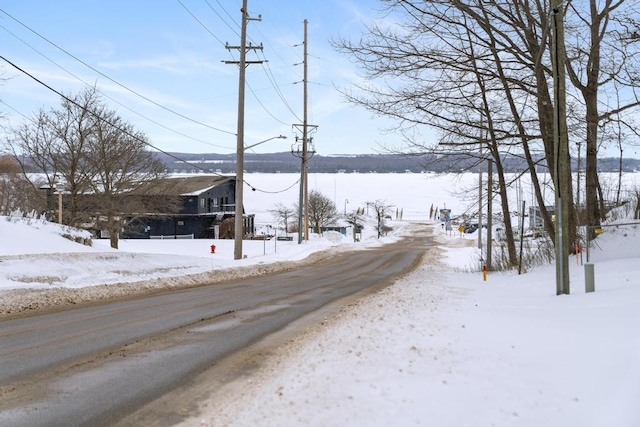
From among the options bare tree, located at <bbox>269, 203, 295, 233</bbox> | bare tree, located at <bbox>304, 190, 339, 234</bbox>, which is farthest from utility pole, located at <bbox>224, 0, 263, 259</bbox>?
bare tree, located at <bbox>269, 203, 295, 233</bbox>

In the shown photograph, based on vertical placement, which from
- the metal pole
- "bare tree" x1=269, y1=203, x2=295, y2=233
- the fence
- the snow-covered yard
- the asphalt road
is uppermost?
"bare tree" x1=269, y1=203, x2=295, y2=233

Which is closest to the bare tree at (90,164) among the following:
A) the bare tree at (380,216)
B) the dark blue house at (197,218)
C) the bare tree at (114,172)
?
the bare tree at (114,172)

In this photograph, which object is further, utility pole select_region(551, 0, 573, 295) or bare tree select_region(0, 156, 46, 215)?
bare tree select_region(0, 156, 46, 215)

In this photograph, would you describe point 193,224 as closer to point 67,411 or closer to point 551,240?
point 551,240

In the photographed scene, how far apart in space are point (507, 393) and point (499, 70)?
12861mm

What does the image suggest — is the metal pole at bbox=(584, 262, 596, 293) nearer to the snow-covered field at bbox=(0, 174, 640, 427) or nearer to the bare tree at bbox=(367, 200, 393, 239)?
the snow-covered field at bbox=(0, 174, 640, 427)

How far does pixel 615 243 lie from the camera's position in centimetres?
1536

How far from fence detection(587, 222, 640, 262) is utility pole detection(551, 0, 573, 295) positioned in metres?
4.52

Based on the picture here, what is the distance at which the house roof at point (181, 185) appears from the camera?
3956 centimetres

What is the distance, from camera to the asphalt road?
526 cm

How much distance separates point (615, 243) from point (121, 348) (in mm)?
13632

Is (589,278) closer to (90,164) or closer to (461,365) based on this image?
(461,365)

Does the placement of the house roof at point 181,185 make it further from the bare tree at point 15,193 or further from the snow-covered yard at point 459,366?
the snow-covered yard at point 459,366

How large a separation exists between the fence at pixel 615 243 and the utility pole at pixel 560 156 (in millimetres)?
4522
